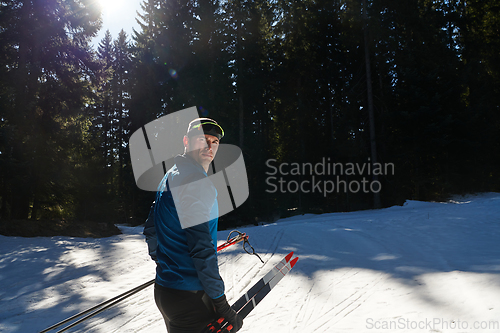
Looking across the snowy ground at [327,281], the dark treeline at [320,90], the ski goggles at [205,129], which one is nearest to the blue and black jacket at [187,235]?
the ski goggles at [205,129]

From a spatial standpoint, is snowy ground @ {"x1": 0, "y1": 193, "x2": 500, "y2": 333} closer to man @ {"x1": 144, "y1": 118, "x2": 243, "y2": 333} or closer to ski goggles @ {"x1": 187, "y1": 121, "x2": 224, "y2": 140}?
man @ {"x1": 144, "y1": 118, "x2": 243, "y2": 333}

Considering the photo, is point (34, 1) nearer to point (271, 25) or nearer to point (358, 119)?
point (271, 25)

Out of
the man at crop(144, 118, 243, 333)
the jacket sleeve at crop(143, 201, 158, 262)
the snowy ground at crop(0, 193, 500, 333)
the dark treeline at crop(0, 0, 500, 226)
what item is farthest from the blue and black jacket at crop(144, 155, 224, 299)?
the dark treeline at crop(0, 0, 500, 226)

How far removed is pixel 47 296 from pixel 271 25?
85.3 feet

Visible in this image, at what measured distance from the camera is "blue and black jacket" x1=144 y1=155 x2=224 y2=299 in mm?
1702

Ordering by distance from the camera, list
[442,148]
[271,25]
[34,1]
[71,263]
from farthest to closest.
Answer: [271,25] → [442,148] → [34,1] → [71,263]

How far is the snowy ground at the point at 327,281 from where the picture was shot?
3615mm

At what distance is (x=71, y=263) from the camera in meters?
7.54

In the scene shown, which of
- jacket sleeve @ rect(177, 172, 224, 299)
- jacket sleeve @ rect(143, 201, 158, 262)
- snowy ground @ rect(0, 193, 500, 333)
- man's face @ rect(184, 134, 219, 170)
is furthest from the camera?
snowy ground @ rect(0, 193, 500, 333)

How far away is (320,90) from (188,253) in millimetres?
27982

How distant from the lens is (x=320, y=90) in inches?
1104

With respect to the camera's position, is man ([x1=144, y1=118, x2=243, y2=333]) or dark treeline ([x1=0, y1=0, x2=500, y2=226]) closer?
man ([x1=144, y1=118, x2=243, y2=333])

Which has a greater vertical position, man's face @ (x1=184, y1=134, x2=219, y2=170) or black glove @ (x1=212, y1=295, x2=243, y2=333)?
man's face @ (x1=184, y1=134, x2=219, y2=170)

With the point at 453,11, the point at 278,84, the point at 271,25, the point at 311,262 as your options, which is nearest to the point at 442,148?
the point at 453,11
